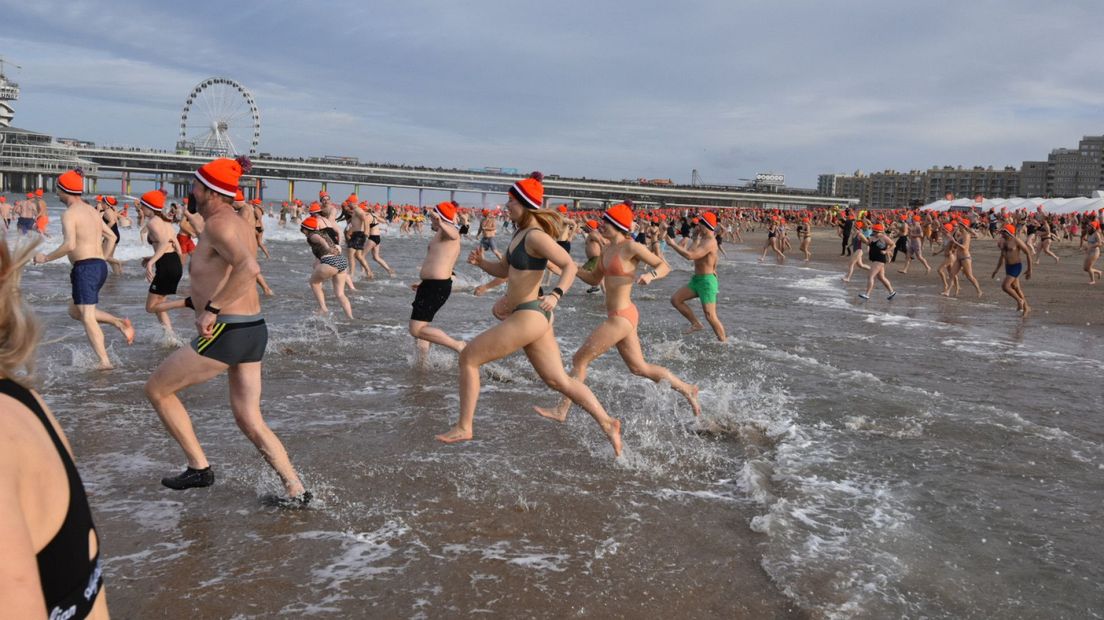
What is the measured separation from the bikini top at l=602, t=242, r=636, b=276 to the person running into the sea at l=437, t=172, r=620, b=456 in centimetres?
121

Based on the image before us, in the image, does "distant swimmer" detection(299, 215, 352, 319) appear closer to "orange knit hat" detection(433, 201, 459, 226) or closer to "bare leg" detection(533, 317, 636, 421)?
"orange knit hat" detection(433, 201, 459, 226)

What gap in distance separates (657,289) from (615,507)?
49.6ft

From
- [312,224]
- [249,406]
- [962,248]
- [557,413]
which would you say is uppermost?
[312,224]

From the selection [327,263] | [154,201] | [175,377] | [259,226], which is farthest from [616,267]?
[259,226]

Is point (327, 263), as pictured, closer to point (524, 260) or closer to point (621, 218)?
point (621, 218)

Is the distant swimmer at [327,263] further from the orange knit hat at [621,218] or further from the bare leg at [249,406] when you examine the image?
the bare leg at [249,406]

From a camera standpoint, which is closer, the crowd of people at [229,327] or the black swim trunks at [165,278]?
the crowd of people at [229,327]

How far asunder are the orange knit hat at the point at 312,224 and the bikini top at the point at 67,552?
10815 mm

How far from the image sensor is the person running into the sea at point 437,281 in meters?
7.87

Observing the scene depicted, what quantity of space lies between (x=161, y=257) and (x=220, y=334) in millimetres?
5123

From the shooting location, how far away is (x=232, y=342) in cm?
418

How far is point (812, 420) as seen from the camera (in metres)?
6.77

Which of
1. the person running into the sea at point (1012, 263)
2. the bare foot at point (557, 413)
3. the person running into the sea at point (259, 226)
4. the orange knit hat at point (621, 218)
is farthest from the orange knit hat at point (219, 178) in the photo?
the person running into the sea at point (1012, 263)

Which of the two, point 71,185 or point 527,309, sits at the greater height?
point 71,185
